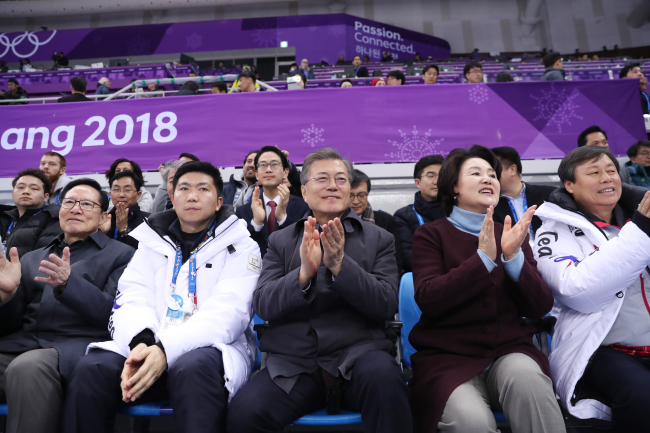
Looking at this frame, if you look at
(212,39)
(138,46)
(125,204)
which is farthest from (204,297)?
(138,46)

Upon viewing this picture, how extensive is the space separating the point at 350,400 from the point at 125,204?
2.70 m

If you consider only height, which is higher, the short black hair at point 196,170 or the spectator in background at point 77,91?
the spectator in background at point 77,91

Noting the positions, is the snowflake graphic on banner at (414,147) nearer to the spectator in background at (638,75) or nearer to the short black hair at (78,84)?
the spectator in background at (638,75)

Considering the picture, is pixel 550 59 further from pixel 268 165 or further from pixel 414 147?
pixel 268 165

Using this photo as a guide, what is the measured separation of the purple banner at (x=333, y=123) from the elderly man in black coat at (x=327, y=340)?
9.58 feet

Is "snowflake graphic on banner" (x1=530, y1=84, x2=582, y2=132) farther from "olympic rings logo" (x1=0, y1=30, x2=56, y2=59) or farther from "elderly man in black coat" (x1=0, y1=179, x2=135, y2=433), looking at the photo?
"olympic rings logo" (x1=0, y1=30, x2=56, y2=59)

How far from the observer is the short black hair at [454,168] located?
6.36 ft

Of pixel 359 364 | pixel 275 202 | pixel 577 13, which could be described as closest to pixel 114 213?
pixel 275 202

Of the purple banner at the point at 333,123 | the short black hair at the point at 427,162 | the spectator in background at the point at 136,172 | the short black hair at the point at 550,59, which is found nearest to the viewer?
the short black hair at the point at 427,162

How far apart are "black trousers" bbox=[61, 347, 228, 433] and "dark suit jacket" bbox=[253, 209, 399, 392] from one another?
0.23m

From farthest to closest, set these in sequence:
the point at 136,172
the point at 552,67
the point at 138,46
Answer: the point at 138,46
the point at 552,67
the point at 136,172

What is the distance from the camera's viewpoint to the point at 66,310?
2.00 m

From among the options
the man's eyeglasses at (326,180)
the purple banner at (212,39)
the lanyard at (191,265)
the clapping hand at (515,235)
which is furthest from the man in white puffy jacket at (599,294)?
the purple banner at (212,39)

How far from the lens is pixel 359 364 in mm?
1567
